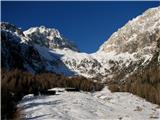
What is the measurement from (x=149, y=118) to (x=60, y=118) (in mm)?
21490

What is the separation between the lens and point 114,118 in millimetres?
74812

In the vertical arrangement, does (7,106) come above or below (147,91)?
below

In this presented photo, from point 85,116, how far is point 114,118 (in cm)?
542

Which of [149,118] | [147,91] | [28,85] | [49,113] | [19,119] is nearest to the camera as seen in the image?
[19,119]

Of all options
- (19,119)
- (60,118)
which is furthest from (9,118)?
(60,118)

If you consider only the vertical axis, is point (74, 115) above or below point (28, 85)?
below

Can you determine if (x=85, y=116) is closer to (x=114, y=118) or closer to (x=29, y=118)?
(x=114, y=118)

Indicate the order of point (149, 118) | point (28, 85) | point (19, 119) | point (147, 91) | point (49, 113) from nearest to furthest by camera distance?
point (19, 119) → point (49, 113) → point (149, 118) → point (28, 85) → point (147, 91)

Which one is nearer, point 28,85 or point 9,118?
point 9,118

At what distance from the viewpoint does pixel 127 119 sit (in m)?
73.5

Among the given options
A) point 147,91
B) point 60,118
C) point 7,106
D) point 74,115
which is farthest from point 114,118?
point 147,91

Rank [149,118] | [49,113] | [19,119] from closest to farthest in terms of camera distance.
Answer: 1. [19,119]
2. [49,113]
3. [149,118]

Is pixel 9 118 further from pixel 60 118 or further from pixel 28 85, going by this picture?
pixel 28 85

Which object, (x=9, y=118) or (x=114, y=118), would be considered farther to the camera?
(x=114, y=118)
